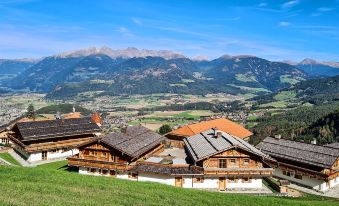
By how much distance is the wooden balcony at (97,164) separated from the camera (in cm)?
5524

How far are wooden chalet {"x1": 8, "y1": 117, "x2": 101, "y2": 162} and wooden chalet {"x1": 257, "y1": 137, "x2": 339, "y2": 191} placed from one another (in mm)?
38033

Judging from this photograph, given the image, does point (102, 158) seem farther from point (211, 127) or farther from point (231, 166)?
point (211, 127)

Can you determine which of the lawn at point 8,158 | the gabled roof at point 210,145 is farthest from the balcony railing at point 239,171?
the lawn at point 8,158

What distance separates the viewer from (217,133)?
208 feet

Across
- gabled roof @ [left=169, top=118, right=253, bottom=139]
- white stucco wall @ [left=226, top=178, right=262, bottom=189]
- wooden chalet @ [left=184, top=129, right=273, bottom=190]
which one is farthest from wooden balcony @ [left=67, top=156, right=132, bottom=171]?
gabled roof @ [left=169, top=118, right=253, bottom=139]

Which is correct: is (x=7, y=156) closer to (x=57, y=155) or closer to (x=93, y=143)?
(x=57, y=155)

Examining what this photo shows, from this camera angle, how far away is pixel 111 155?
57.9 m

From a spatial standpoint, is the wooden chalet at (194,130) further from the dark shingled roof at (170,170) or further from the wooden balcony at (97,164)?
the wooden balcony at (97,164)

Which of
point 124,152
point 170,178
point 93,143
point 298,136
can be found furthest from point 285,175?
point 298,136

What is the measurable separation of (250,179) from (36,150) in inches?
1521

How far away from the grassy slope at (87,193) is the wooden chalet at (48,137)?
22.2 meters

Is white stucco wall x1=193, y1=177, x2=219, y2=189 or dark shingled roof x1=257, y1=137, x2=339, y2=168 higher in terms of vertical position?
dark shingled roof x1=257, y1=137, x2=339, y2=168

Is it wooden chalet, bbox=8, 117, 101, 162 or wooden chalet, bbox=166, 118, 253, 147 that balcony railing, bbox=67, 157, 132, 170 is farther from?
wooden chalet, bbox=166, 118, 253, 147

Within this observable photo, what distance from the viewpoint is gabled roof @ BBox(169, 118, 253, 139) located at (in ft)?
290
